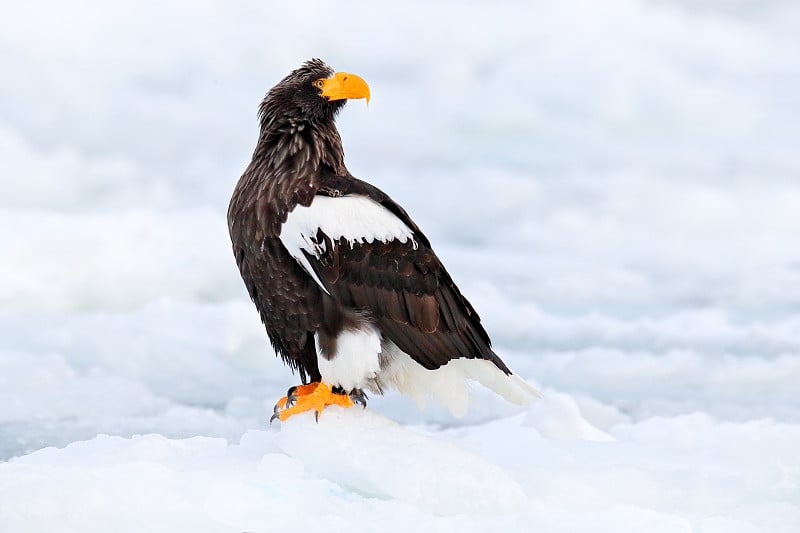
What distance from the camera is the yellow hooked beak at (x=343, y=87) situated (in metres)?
8.10

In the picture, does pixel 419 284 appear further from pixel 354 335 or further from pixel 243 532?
pixel 243 532

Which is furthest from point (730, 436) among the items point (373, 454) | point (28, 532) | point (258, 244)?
point (28, 532)

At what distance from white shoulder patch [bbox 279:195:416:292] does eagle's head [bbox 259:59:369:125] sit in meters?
0.93

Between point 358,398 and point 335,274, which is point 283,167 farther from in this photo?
point 358,398

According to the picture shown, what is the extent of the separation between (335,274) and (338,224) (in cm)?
39

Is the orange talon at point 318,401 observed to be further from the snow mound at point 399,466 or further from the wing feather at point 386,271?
the wing feather at point 386,271

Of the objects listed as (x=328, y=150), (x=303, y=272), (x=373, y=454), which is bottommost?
(x=373, y=454)

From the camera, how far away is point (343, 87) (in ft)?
26.6

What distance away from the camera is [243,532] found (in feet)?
19.3

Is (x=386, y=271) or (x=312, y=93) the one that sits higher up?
(x=312, y=93)

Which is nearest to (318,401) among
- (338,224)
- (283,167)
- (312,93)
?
(338,224)

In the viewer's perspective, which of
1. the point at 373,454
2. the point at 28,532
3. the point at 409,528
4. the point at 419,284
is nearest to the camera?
the point at 28,532

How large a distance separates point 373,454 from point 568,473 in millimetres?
2206

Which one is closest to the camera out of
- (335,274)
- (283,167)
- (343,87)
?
(335,274)
